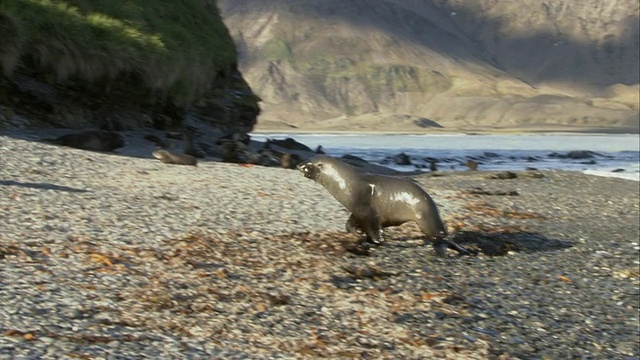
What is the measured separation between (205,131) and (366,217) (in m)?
19.7

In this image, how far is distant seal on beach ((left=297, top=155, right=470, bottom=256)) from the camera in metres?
12.6

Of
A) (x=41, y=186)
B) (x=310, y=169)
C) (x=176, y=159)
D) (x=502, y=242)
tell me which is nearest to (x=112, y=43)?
(x=176, y=159)

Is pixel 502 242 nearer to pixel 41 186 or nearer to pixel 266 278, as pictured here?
pixel 266 278

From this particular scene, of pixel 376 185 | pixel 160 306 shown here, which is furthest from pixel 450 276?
pixel 160 306

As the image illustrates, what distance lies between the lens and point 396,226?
13.9m

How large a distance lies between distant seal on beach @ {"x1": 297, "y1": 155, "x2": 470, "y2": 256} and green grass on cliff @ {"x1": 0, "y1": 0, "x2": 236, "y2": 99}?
42.1ft

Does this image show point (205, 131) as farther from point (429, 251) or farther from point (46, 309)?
point (46, 309)

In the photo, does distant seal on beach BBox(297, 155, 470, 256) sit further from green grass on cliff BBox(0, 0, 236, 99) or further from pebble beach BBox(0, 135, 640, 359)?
green grass on cliff BBox(0, 0, 236, 99)

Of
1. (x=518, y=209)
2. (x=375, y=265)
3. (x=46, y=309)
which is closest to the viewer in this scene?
(x=46, y=309)

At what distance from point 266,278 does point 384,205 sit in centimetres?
295

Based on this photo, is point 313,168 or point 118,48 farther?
point 118,48

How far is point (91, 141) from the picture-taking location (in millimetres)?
21359

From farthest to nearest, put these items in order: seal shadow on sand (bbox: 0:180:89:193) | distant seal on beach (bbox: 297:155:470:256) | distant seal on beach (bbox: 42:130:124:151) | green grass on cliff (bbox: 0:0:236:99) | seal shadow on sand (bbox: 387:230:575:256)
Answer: green grass on cliff (bbox: 0:0:236:99) → distant seal on beach (bbox: 42:130:124:151) → seal shadow on sand (bbox: 387:230:575:256) → seal shadow on sand (bbox: 0:180:89:193) → distant seal on beach (bbox: 297:155:470:256)

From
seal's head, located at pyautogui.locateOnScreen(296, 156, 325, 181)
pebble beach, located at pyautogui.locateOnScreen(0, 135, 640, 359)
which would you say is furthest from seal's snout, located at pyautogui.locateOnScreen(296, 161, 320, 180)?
pebble beach, located at pyautogui.locateOnScreen(0, 135, 640, 359)
